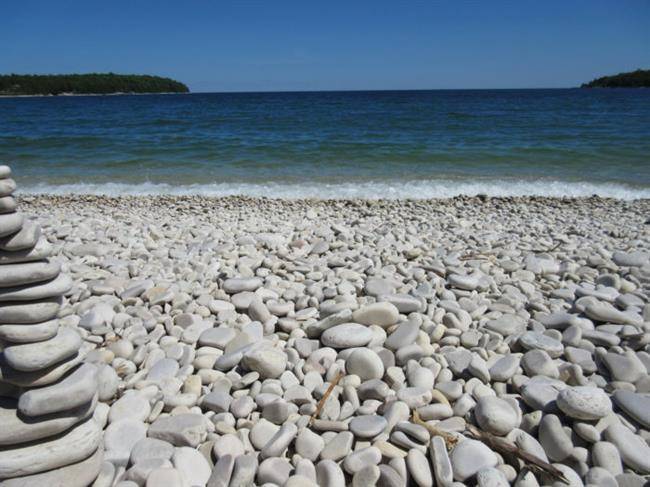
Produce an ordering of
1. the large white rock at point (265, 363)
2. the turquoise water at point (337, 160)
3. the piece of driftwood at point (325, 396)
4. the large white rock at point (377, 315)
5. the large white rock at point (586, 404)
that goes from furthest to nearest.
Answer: the turquoise water at point (337, 160) → the large white rock at point (377, 315) → the large white rock at point (265, 363) → the piece of driftwood at point (325, 396) → the large white rock at point (586, 404)

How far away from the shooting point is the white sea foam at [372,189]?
362 inches

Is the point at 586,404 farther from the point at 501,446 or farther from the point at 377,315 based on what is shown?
the point at 377,315

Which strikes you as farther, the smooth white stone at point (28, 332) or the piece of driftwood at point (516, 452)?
the piece of driftwood at point (516, 452)

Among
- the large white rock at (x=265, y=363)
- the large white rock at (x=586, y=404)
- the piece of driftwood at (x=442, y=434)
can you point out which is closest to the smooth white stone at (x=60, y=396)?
the large white rock at (x=265, y=363)

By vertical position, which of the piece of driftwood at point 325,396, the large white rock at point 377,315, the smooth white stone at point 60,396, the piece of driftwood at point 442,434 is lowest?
the piece of driftwood at point 325,396

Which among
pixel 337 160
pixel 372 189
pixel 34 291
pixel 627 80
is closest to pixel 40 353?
pixel 34 291

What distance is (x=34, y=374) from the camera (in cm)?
152

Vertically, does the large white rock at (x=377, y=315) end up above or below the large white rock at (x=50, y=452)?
below

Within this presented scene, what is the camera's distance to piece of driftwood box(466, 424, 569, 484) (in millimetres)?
1674

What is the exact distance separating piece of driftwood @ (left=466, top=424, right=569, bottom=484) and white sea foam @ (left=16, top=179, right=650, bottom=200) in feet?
23.5

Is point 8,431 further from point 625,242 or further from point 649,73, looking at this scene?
point 649,73

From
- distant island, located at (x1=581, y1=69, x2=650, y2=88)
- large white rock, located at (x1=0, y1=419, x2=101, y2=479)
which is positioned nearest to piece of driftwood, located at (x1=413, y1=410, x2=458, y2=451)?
large white rock, located at (x1=0, y1=419, x2=101, y2=479)

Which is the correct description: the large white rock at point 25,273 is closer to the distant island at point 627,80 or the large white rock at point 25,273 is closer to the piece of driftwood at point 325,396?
the piece of driftwood at point 325,396

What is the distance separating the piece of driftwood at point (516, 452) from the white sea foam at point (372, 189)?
7.17m
